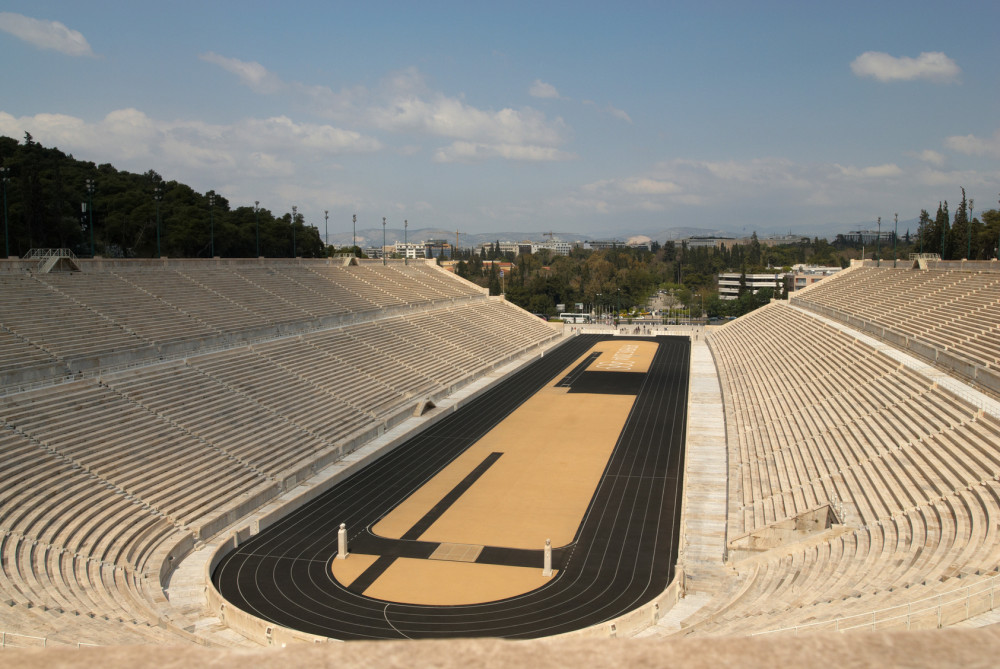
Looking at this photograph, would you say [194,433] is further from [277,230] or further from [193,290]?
[277,230]

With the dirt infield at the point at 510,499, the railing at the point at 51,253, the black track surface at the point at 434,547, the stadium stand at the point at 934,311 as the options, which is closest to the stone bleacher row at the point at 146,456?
the black track surface at the point at 434,547

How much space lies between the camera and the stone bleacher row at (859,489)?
33.6ft

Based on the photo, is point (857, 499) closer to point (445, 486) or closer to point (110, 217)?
point (445, 486)

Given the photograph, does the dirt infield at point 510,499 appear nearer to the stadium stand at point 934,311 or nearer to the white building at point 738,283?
the stadium stand at point 934,311

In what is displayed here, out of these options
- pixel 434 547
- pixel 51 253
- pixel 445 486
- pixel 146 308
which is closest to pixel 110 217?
pixel 51 253

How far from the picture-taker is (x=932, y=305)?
1169 inches

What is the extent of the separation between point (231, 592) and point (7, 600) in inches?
145

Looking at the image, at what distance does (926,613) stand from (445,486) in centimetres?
1273

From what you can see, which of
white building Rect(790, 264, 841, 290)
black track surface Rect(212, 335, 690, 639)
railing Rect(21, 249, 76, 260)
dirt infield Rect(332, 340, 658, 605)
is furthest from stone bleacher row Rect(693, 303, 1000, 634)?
white building Rect(790, 264, 841, 290)

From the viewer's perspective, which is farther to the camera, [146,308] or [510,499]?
[146,308]

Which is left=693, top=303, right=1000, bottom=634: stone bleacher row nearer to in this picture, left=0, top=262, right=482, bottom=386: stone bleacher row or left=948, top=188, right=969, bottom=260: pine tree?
left=0, top=262, right=482, bottom=386: stone bleacher row

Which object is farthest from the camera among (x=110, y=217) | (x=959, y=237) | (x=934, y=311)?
(x=959, y=237)

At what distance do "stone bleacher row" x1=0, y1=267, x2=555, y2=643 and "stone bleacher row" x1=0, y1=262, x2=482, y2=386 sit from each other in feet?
2.10

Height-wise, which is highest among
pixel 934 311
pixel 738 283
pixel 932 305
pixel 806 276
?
pixel 806 276
